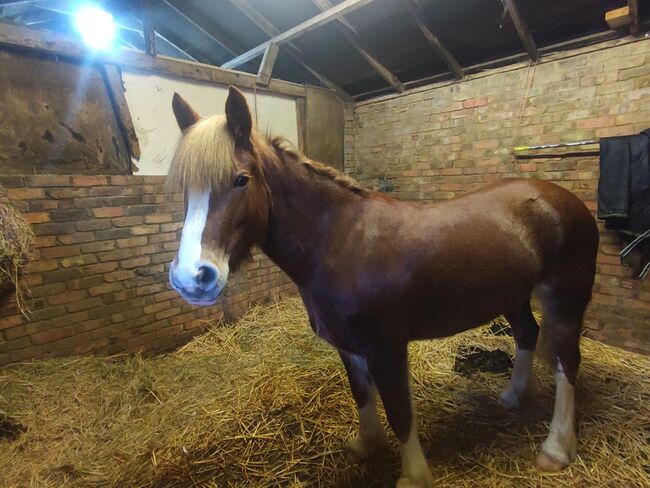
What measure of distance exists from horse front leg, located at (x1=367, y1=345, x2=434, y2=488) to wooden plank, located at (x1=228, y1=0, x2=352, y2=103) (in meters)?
3.28

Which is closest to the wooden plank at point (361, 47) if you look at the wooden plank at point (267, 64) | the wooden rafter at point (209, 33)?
the wooden plank at point (267, 64)

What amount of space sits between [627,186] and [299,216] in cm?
251

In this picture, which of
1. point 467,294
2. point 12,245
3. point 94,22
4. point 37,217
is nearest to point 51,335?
point 12,245

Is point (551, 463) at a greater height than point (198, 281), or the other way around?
point (198, 281)

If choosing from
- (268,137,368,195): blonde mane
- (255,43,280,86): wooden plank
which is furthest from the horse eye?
(255,43,280,86): wooden plank

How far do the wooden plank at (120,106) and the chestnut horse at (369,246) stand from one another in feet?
5.67

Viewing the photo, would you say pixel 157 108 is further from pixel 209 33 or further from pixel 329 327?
pixel 329 327

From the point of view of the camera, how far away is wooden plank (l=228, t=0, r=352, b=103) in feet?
10.1

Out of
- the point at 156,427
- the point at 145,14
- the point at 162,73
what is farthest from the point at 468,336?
the point at 145,14

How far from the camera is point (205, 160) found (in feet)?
3.57

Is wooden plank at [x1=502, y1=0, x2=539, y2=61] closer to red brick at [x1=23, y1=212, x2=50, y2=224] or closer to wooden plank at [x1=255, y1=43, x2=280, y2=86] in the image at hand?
wooden plank at [x1=255, y1=43, x2=280, y2=86]

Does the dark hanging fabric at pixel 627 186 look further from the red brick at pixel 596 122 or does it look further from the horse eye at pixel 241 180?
the horse eye at pixel 241 180

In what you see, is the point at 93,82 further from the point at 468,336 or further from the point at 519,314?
the point at 468,336

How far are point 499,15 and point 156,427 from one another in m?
3.92
